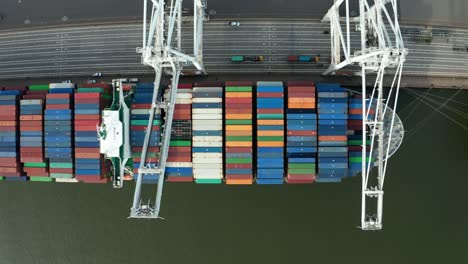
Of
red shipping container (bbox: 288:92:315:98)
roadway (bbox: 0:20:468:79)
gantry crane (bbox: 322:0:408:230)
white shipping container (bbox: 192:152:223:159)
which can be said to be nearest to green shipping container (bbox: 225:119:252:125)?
white shipping container (bbox: 192:152:223:159)

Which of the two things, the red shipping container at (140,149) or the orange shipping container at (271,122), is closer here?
the orange shipping container at (271,122)

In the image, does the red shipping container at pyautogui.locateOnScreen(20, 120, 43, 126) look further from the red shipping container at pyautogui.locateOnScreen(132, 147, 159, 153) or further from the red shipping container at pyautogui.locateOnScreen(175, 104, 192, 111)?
the red shipping container at pyautogui.locateOnScreen(175, 104, 192, 111)

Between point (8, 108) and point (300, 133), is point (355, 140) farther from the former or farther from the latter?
point (8, 108)

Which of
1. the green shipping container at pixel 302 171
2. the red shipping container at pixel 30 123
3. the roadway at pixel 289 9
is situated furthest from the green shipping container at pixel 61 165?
the green shipping container at pixel 302 171

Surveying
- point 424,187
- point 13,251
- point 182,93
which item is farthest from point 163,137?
point 424,187

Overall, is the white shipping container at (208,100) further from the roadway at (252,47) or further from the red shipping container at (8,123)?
the red shipping container at (8,123)

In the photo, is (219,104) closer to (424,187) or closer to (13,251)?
(424,187)
